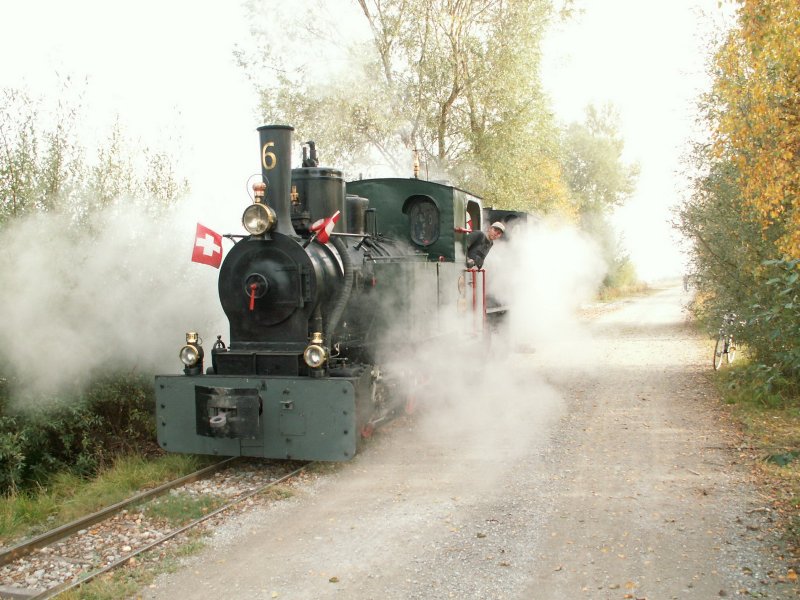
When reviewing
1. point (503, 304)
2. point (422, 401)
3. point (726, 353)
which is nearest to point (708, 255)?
point (726, 353)

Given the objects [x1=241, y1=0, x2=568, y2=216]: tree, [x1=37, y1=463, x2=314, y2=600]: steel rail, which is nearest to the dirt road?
[x1=37, y1=463, x2=314, y2=600]: steel rail

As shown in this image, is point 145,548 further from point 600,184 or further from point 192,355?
point 600,184

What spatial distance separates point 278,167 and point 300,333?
1568 mm

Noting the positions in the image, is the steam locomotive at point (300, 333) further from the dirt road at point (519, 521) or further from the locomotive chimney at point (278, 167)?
the dirt road at point (519, 521)

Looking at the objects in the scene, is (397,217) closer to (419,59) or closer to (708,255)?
(708,255)

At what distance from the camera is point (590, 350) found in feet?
50.6

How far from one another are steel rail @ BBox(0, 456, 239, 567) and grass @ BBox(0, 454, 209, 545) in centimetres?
27

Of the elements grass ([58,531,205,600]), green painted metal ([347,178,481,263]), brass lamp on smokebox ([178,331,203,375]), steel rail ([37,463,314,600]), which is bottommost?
grass ([58,531,205,600])

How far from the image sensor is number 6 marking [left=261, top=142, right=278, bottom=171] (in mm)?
6141

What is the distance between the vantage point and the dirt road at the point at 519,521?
3967mm

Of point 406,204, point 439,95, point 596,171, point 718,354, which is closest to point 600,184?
point 596,171

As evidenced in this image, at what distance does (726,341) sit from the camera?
429 inches

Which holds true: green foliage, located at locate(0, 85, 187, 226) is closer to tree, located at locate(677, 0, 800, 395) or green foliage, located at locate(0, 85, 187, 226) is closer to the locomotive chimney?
the locomotive chimney

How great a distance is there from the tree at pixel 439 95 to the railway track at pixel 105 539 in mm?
12292
